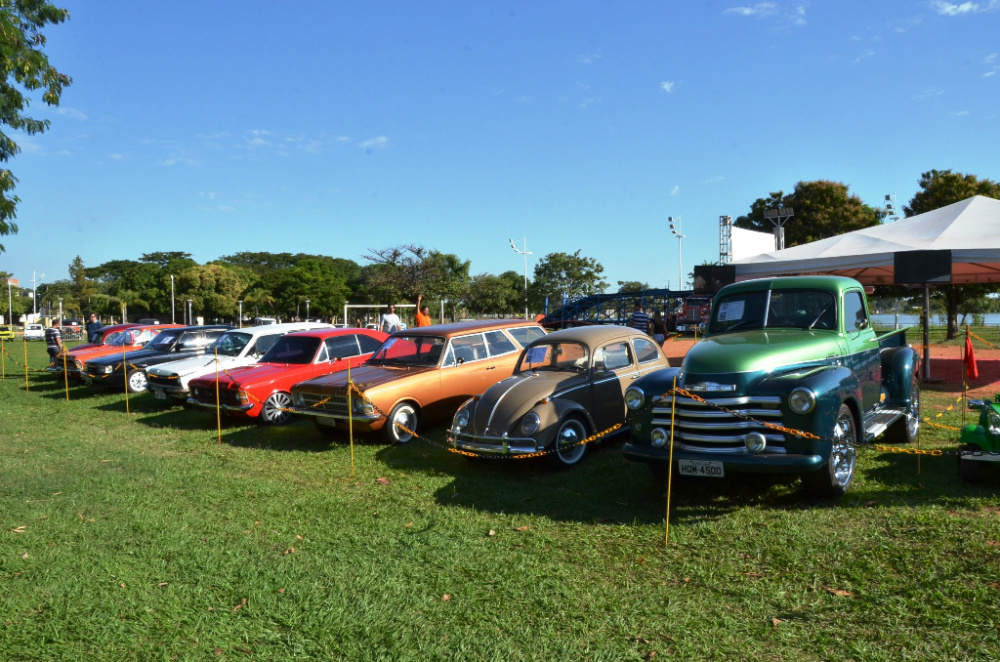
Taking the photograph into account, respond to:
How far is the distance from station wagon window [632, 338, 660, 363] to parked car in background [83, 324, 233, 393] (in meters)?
11.1

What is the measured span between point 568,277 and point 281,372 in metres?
50.0

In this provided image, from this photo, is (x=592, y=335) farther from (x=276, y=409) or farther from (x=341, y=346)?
(x=276, y=409)

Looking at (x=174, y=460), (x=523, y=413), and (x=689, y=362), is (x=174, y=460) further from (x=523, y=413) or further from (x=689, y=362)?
(x=689, y=362)

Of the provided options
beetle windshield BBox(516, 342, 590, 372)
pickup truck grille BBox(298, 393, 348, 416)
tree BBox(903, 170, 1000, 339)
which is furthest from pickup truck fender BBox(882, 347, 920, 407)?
tree BBox(903, 170, 1000, 339)

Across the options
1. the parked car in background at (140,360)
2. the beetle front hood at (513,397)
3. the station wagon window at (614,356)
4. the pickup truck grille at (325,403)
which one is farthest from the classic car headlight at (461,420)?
the parked car in background at (140,360)

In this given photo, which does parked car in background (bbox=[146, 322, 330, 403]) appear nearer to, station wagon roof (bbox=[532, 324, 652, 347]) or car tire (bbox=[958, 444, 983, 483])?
station wagon roof (bbox=[532, 324, 652, 347])

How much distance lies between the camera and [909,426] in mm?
8086

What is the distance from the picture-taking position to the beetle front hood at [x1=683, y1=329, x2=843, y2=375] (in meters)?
5.91

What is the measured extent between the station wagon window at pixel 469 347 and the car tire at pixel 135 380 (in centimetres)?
935

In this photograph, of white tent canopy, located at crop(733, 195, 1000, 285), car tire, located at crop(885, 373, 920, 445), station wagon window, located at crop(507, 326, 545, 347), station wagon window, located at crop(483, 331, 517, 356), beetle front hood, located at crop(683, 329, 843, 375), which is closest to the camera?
beetle front hood, located at crop(683, 329, 843, 375)

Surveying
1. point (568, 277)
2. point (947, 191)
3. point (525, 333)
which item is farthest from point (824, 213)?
point (525, 333)

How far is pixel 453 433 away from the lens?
7809mm

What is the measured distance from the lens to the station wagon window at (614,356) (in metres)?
8.45

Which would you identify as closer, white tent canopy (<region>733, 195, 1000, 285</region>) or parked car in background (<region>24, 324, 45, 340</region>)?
white tent canopy (<region>733, 195, 1000, 285</region>)
